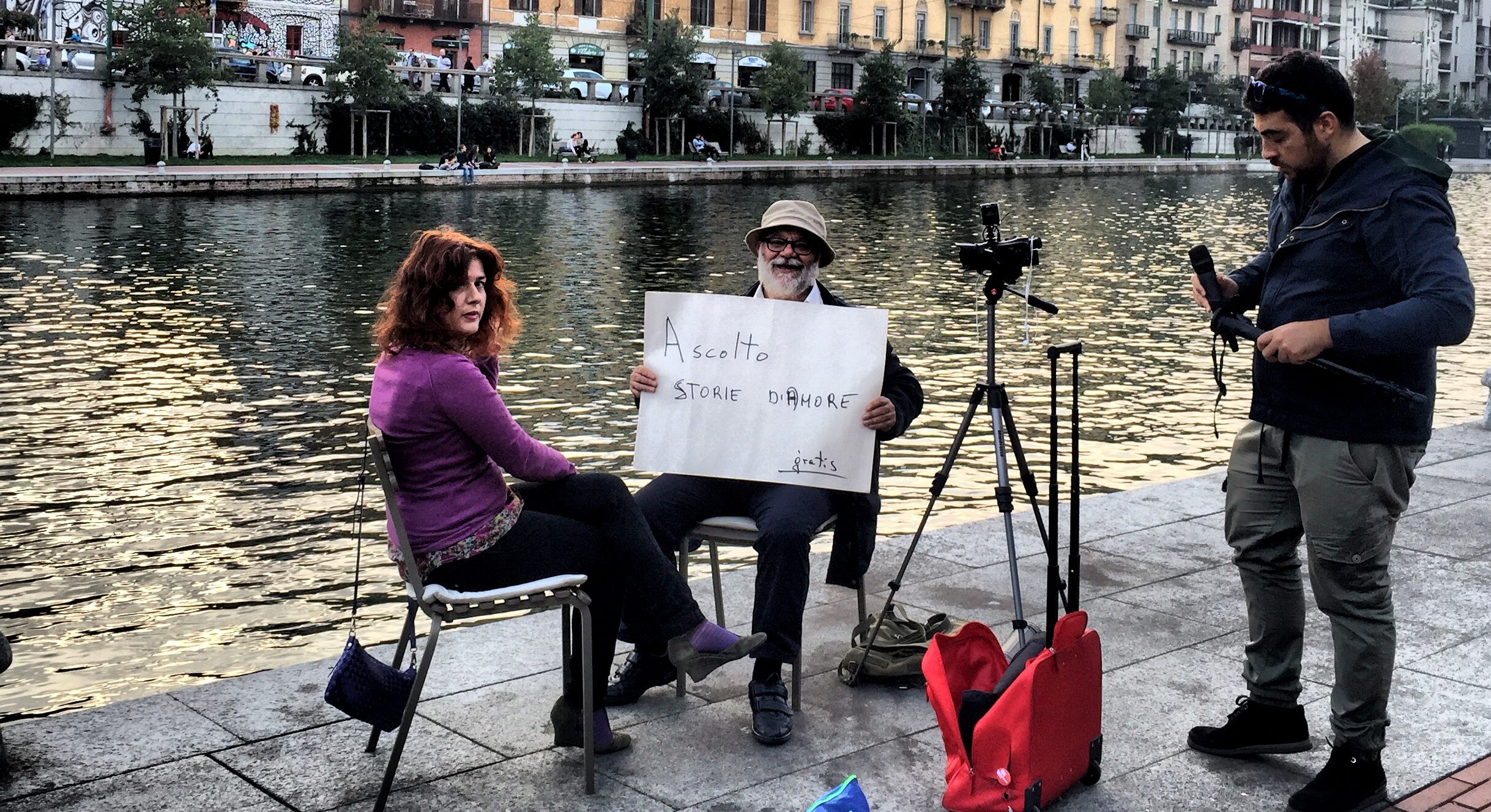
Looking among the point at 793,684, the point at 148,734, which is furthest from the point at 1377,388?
the point at 148,734

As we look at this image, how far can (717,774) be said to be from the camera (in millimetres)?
3965

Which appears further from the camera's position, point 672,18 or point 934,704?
point 672,18

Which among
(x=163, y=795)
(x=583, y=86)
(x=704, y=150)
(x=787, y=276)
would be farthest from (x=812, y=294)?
(x=583, y=86)

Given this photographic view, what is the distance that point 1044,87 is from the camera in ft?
250

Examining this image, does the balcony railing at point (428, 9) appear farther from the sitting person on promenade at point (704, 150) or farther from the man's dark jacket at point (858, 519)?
the man's dark jacket at point (858, 519)

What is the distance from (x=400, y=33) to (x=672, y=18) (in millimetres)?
9894

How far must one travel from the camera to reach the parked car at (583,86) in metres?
55.8

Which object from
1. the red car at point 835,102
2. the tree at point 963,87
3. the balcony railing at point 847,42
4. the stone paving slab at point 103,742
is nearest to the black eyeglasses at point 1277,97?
the stone paving slab at point 103,742

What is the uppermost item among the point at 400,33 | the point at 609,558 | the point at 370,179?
the point at 400,33

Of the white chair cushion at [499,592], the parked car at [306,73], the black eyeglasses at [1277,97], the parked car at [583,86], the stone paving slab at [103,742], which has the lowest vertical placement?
the stone paving slab at [103,742]

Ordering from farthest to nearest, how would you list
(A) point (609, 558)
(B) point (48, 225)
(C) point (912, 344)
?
(B) point (48, 225), (C) point (912, 344), (A) point (609, 558)

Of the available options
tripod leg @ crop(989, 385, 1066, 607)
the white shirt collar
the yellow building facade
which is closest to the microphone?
tripod leg @ crop(989, 385, 1066, 607)

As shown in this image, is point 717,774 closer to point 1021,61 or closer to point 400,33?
point 400,33

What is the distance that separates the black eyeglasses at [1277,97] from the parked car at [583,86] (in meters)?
52.2
